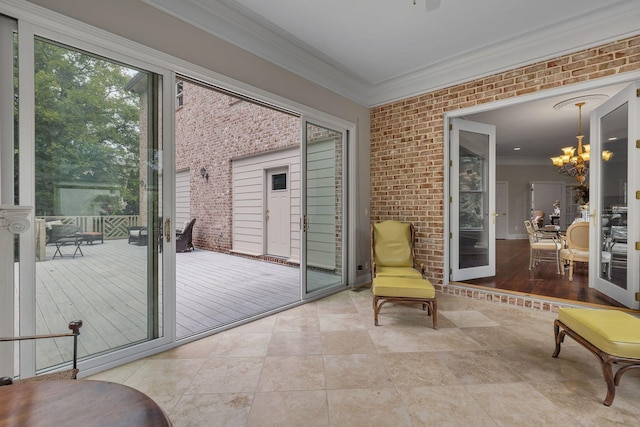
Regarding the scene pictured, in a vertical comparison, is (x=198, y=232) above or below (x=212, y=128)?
below

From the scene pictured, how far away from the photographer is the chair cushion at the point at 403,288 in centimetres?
289

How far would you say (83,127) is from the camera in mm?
2090

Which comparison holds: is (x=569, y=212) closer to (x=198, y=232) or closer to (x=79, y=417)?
(x=198, y=232)

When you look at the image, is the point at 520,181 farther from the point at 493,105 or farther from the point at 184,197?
the point at 184,197

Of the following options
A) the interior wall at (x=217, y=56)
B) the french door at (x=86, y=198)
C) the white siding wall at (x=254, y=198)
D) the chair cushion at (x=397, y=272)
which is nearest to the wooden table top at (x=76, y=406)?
the french door at (x=86, y=198)

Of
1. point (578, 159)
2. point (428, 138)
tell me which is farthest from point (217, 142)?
point (578, 159)

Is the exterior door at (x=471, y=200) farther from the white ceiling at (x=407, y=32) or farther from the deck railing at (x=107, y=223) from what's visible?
the deck railing at (x=107, y=223)

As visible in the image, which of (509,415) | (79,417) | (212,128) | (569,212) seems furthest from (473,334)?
(569,212)

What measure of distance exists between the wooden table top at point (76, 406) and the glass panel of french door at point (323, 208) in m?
2.85

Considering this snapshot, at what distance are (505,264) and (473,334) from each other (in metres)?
3.60

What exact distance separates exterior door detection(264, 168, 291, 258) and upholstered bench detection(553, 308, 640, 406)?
4785 mm

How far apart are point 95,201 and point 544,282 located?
5361 millimetres

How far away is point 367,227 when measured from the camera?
4.70 meters

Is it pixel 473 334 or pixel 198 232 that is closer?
pixel 473 334
